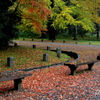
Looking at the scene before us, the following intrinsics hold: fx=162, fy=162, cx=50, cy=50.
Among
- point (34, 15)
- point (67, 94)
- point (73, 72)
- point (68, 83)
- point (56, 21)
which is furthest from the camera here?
point (56, 21)

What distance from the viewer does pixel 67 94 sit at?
17.5ft

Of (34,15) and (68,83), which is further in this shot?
(34,15)

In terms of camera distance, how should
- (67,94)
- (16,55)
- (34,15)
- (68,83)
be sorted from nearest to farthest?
(67,94)
(68,83)
(16,55)
(34,15)

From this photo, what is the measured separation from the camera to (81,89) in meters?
5.84

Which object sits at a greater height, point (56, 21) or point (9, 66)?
point (56, 21)

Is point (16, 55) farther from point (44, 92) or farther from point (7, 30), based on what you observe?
point (44, 92)

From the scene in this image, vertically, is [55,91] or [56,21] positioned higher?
[56,21]

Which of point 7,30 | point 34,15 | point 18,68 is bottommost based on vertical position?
point 18,68

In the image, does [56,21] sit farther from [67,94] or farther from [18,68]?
[67,94]

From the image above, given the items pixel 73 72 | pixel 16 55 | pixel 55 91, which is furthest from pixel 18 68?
pixel 55 91

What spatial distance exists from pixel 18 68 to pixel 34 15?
20.2 feet

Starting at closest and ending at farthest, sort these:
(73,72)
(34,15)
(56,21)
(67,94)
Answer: (67,94) → (73,72) → (34,15) → (56,21)

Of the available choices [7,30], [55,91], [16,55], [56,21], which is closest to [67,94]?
[55,91]

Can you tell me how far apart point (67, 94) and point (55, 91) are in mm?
521
